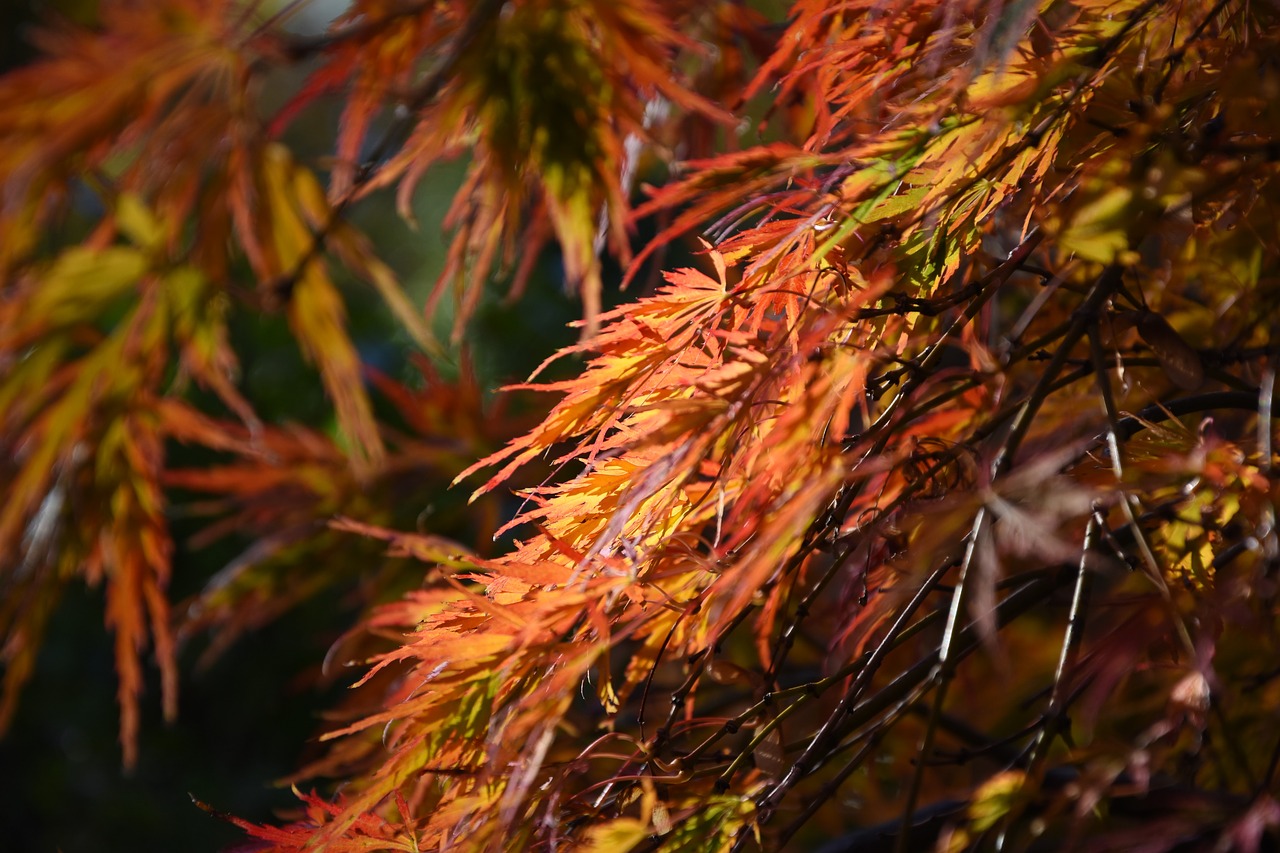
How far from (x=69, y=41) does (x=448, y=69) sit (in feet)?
1.40

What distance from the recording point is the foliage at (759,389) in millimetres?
497

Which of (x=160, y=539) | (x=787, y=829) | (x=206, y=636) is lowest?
(x=206, y=636)

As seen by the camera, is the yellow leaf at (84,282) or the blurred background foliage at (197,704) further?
the blurred background foliage at (197,704)

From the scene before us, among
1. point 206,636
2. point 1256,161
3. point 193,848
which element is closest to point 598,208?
point 1256,161

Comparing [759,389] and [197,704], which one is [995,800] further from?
[197,704]

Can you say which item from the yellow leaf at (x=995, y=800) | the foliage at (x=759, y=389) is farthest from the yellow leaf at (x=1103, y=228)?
the yellow leaf at (x=995, y=800)

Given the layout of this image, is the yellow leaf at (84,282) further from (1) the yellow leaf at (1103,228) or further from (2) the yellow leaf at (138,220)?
(1) the yellow leaf at (1103,228)

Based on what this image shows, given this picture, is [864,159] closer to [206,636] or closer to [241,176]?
[241,176]

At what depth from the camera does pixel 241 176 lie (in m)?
0.98

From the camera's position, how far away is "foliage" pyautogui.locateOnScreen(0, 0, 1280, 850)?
50 centimetres

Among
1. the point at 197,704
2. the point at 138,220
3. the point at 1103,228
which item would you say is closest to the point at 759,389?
the point at 1103,228

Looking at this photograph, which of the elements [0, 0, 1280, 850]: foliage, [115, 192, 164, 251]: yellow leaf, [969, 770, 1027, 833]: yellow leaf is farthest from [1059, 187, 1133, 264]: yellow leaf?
[115, 192, 164, 251]: yellow leaf

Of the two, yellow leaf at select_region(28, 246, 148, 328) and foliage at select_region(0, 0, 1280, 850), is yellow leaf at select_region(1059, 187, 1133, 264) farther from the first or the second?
yellow leaf at select_region(28, 246, 148, 328)

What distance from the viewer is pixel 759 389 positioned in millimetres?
495
